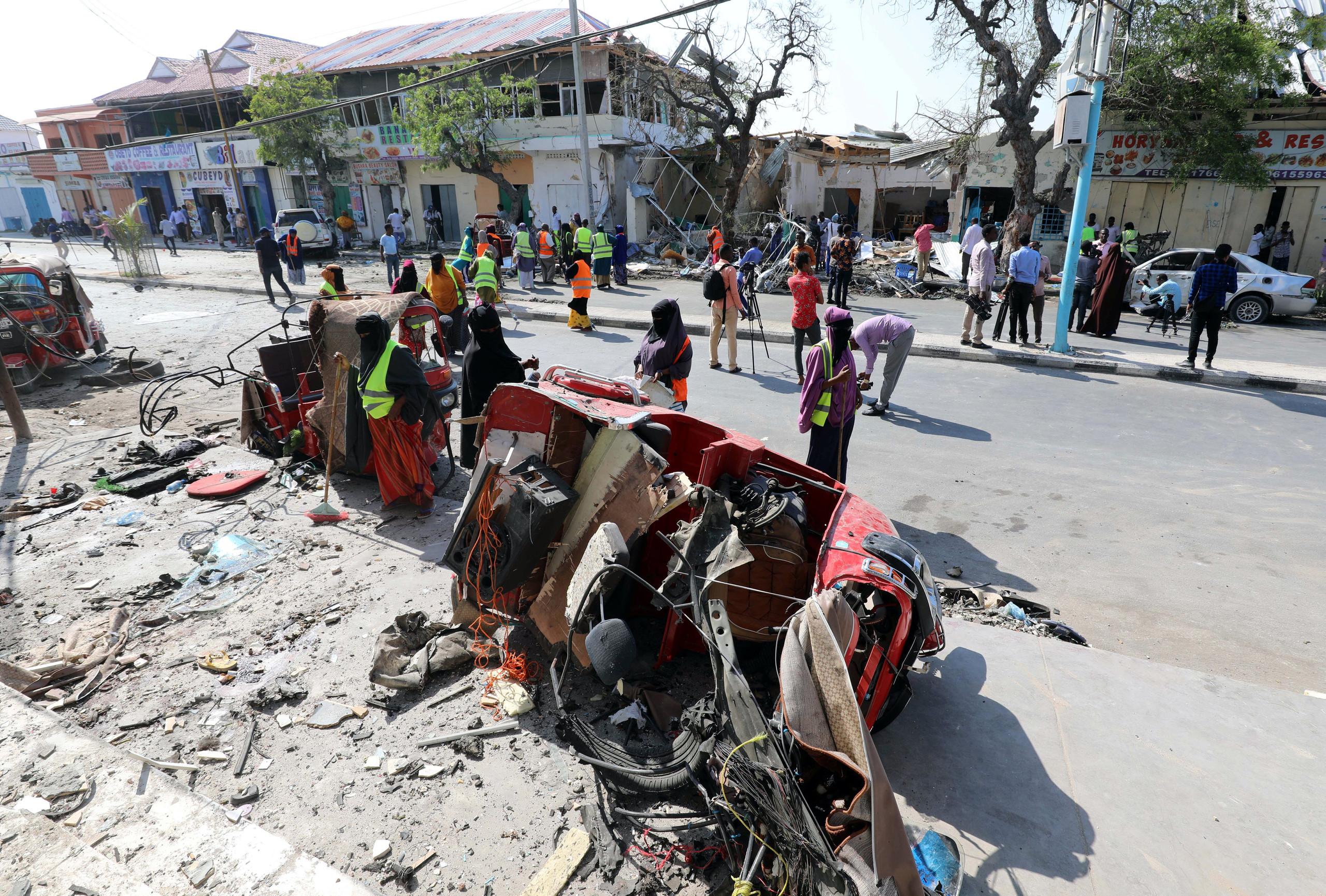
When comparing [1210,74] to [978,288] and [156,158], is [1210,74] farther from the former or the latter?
[156,158]

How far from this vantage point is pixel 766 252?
21672 mm

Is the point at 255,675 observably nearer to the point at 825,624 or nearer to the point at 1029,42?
the point at 825,624

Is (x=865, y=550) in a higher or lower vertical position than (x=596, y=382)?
lower

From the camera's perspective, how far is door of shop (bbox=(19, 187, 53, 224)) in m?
51.3

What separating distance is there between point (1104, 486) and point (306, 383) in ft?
27.9

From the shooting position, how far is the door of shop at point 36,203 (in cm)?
5130

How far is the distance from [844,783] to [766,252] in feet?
66.8

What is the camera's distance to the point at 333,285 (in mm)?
10453

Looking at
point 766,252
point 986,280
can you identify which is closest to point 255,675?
point 986,280

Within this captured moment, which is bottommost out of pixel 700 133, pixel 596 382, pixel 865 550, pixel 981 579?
pixel 981 579

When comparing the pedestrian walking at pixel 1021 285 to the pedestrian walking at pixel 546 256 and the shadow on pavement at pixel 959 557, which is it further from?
the pedestrian walking at pixel 546 256

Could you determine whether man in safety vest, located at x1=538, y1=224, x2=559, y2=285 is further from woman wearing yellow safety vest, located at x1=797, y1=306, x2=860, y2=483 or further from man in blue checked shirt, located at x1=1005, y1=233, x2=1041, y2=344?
woman wearing yellow safety vest, located at x1=797, y1=306, x2=860, y2=483

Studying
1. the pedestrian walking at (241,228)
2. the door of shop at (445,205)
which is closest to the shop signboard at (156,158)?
the pedestrian walking at (241,228)

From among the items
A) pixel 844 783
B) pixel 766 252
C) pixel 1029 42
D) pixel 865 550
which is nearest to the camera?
pixel 844 783
